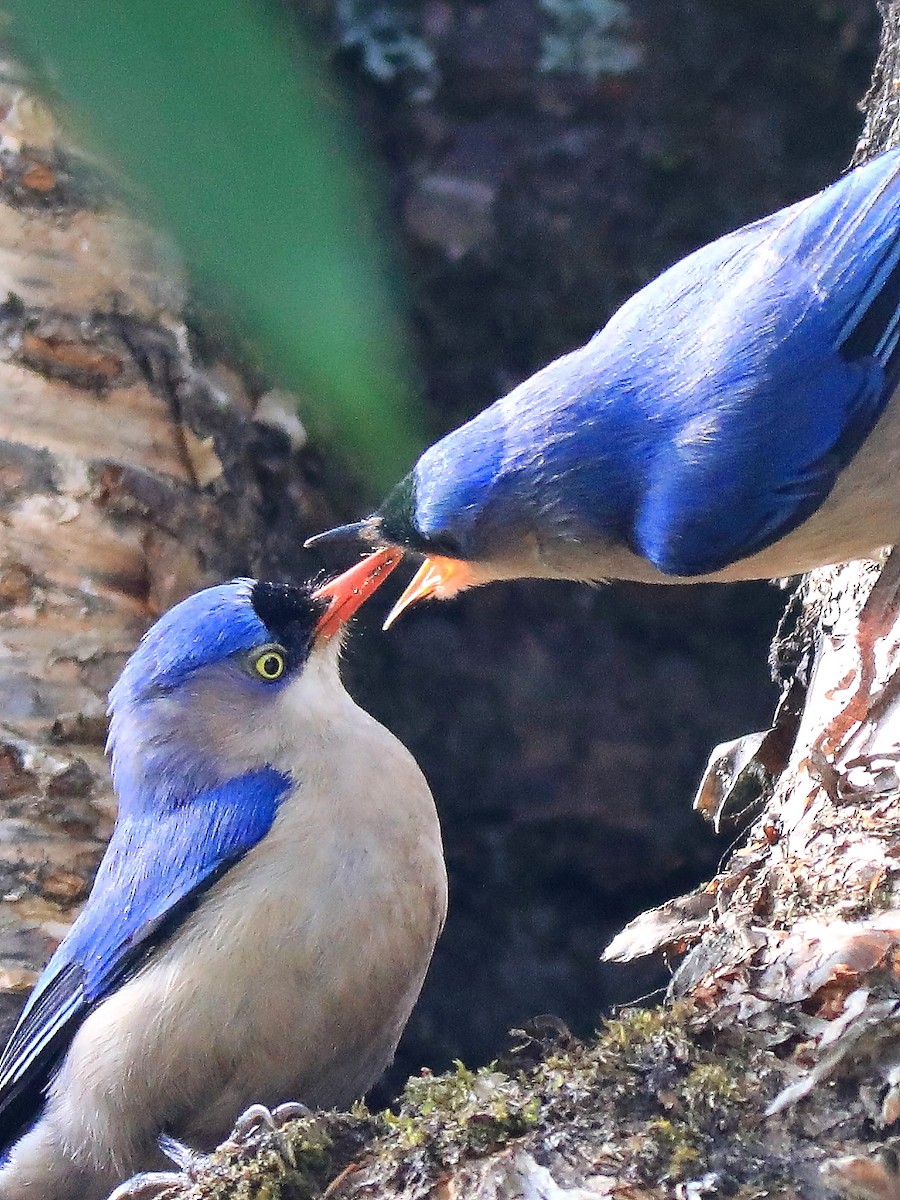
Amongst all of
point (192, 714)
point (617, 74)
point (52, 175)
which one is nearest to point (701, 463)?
point (192, 714)

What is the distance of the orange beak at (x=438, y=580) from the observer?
3320mm

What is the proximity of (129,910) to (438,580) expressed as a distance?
1.15 meters

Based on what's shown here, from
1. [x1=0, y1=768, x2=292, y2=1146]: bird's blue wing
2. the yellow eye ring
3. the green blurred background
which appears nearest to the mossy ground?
[x1=0, y1=768, x2=292, y2=1146]: bird's blue wing

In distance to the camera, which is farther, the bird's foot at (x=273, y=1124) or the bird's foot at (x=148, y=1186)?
the bird's foot at (x=148, y=1186)

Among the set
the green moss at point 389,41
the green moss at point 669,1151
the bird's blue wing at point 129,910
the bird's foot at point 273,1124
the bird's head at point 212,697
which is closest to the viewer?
the green moss at point 669,1151

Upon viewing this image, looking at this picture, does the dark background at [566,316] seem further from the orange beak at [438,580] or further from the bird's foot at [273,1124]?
the bird's foot at [273,1124]

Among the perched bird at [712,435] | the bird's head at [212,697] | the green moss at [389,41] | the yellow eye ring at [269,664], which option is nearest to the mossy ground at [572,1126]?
the bird's head at [212,697]

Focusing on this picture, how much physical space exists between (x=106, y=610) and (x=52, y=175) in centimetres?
109

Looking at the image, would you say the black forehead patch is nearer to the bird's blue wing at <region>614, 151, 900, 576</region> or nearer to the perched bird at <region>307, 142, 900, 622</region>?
the perched bird at <region>307, 142, 900, 622</region>

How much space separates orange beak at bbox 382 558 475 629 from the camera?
10.9 feet

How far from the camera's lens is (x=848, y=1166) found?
173 centimetres

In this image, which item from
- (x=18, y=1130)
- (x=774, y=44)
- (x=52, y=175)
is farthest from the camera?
(x=774, y=44)

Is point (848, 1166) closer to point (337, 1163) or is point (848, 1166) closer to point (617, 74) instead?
point (337, 1163)

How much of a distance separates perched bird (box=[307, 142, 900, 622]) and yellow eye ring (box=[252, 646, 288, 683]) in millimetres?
218
